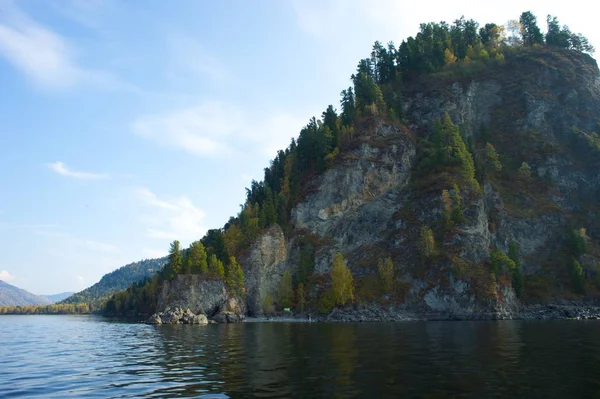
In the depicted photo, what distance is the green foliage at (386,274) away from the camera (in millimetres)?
131500

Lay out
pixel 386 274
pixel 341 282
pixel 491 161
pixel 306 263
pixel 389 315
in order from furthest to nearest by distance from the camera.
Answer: pixel 491 161
pixel 306 263
pixel 386 274
pixel 341 282
pixel 389 315

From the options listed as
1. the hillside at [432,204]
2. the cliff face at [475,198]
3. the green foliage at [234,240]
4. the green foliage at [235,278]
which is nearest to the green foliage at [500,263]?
the hillside at [432,204]

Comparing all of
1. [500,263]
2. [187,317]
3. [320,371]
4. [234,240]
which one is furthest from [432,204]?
[320,371]

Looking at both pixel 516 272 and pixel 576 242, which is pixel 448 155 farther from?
pixel 576 242

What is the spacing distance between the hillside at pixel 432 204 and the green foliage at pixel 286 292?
0.46 m

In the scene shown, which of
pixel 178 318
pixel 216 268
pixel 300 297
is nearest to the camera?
pixel 178 318

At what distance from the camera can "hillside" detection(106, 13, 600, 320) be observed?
13038 centimetres

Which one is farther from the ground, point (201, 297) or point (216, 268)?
point (216, 268)

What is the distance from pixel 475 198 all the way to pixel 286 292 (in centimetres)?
7020

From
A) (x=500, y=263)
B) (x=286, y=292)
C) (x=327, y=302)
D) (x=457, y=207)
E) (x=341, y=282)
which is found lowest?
(x=327, y=302)

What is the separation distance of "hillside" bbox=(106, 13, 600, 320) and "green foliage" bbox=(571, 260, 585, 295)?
0.99 ft

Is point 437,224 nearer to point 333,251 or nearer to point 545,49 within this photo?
point 333,251

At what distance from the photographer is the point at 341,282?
13088 cm

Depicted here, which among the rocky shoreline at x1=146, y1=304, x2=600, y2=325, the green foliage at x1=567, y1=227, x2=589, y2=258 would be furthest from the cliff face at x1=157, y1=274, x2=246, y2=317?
the green foliage at x1=567, y1=227, x2=589, y2=258
